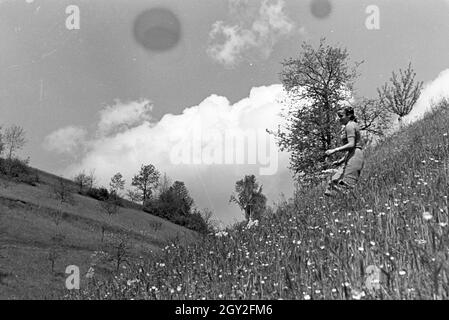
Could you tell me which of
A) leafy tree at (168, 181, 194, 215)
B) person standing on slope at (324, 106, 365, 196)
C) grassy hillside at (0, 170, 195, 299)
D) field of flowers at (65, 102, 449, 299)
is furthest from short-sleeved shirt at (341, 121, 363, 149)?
leafy tree at (168, 181, 194, 215)

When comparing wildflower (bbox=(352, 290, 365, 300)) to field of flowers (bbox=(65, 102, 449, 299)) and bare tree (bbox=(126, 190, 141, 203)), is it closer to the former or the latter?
field of flowers (bbox=(65, 102, 449, 299))

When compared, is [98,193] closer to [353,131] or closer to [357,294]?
[353,131]

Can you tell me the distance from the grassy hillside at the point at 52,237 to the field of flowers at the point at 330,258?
19.0 meters

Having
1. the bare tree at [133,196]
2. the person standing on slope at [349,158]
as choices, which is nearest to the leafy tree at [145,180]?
the bare tree at [133,196]

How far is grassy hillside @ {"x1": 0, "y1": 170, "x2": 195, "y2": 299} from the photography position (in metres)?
33.7

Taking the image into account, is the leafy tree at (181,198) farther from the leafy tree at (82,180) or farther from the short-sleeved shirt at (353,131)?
the short-sleeved shirt at (353,131)

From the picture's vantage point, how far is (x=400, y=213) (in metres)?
5.05

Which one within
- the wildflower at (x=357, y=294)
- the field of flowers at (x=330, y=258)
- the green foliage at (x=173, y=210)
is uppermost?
the green foliage at (x=173, y=210)

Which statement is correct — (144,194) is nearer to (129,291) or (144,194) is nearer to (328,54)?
(328,54)

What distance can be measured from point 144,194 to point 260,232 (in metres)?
110

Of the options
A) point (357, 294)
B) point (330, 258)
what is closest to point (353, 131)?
point (330, 258)

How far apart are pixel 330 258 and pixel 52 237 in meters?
44.9

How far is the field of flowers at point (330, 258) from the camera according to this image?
3551mm
